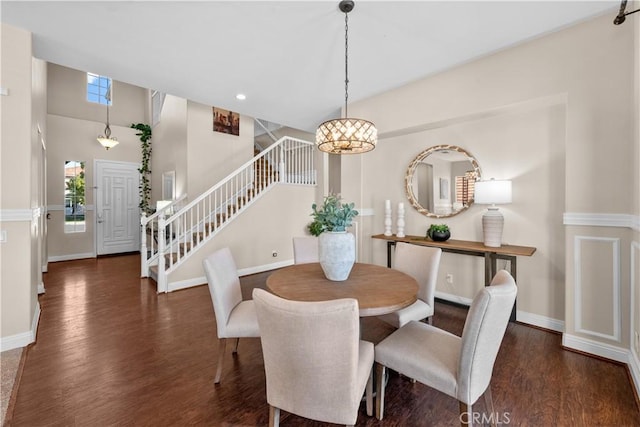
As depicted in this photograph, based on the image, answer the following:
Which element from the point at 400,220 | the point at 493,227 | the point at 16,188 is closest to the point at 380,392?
the point at 493,227

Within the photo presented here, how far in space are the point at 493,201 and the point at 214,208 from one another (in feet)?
15.8

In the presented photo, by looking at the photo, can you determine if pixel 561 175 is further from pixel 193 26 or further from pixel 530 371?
pixel 193 26

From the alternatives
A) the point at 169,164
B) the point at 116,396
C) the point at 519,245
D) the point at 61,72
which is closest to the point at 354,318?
the point at 116,396

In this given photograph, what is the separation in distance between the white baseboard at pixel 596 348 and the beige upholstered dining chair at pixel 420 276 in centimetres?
127

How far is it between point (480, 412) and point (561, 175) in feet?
7.76

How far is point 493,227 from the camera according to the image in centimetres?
292

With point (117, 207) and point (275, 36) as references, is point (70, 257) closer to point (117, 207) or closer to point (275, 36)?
point (117, 207)

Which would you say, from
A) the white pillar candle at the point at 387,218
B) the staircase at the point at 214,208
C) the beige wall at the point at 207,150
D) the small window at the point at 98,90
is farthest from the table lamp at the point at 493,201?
the small window at the point at 98,90

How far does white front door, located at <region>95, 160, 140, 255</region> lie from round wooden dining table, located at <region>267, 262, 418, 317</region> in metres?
→ 6.63

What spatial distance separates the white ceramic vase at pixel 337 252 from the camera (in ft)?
6.18

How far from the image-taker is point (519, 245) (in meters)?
2.97

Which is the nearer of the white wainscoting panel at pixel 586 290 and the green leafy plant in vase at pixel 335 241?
the green leafy plant in vase at pixel 335 241

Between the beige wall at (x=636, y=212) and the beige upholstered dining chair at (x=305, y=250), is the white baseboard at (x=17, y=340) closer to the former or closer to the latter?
the beige upholstered dining chair at (x=305, y=250)

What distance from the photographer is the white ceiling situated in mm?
2230
